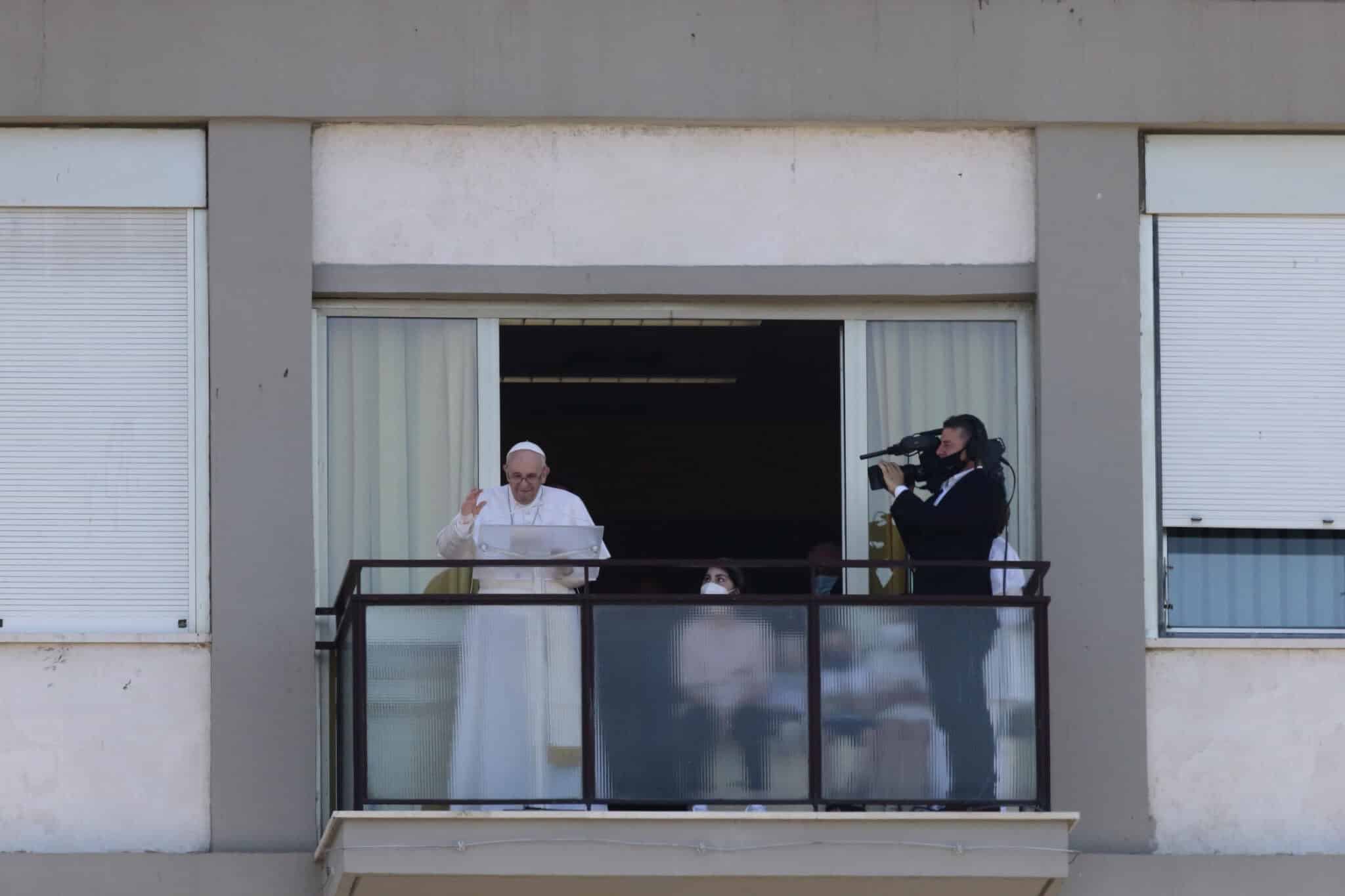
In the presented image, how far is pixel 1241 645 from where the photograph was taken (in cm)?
1255

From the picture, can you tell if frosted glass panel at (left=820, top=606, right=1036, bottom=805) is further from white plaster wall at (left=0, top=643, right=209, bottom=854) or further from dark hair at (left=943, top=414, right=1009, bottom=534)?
white plaster wall at (left=0, top=643, right=209, bottom=854)

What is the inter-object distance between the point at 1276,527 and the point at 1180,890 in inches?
72.3

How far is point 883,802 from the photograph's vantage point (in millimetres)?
11422

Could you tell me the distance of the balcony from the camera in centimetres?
1134

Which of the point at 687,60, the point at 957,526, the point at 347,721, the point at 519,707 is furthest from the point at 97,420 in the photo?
the point at 957,526

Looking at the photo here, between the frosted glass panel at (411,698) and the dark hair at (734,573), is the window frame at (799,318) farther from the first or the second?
the frosted glass panel at (411,698)

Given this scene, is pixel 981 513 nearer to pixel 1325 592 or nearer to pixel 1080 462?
pixel 1080 462

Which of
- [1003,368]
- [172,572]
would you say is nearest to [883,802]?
[1003,368]

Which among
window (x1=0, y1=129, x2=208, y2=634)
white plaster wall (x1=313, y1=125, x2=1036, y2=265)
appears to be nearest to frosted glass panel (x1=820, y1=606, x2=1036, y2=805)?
white plaster wall (x1=313, y1=125, x2=1036, y2=265)

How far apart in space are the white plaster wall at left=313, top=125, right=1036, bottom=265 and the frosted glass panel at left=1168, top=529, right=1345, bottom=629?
5.37ft

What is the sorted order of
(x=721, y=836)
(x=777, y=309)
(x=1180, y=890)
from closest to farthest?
(x=721, y=836), (x=1180, y=890), (x=777, y=309)

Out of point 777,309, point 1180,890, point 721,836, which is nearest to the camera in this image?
point 721,836

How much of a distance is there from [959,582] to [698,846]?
1.69 meters

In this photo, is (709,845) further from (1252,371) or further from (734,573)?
(1252,371)
